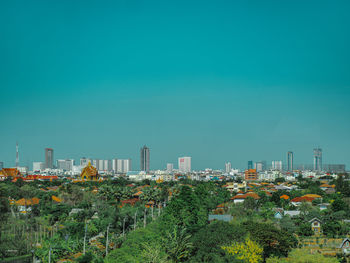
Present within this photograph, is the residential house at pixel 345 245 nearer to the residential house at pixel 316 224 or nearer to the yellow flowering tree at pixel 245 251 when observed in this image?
the residential house at pixel 316 224

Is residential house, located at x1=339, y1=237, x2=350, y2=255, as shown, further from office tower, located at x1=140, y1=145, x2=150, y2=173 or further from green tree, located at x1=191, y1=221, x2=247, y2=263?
office tower, located at x1=140, y1=145, x2=150, y2=173

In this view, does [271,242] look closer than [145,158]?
Yes

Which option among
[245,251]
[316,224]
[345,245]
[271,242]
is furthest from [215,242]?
[316,224]

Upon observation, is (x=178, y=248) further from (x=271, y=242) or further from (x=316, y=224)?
(x=316, y=224)

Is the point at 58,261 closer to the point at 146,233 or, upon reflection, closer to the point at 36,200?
the point at 146,233

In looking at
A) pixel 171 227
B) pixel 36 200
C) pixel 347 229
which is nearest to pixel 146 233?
pixel 171 227

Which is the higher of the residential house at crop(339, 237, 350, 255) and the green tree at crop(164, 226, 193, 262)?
the green tree at crop(164, 226, 193, 262)

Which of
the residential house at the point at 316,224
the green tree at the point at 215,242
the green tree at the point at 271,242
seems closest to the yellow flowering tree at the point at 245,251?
the green tree at the point at 215,242

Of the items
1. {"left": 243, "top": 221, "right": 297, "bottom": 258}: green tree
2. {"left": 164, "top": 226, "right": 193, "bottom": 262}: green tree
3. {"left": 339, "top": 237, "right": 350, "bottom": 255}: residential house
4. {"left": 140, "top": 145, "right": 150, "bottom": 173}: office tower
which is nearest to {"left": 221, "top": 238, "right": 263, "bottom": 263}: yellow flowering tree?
{"left": 164, "top": 226, "right": 193, "bottom": 262}: green tree

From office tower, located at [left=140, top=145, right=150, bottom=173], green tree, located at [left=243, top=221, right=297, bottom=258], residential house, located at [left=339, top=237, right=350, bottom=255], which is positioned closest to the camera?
green tree, located at [left=243, top=221, right=297, bottom=258]
